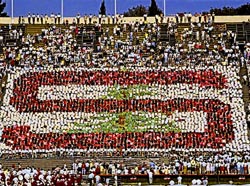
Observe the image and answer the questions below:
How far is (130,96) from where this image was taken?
48.5 meters

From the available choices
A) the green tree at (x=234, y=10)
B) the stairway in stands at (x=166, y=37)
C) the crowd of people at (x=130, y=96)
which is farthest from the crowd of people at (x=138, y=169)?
the green tree at (x=234, y=10)

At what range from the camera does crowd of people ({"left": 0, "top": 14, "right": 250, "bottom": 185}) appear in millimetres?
43625

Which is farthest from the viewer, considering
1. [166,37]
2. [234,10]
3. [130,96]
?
[234,10]

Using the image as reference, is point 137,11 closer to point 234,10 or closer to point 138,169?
point 234,10

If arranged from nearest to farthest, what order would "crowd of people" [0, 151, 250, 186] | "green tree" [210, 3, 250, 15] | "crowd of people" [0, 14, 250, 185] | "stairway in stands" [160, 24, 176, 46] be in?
"crowd of people" [0, 151, 250, 186]
"crowd of people" [0, 14, 250, 185]
"stairway in stands" [160, 24, 176, 46]
"green tree" [210, 3, 250, 15]

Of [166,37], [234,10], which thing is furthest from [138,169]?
[234,10]

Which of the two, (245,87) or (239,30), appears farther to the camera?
(239,30)

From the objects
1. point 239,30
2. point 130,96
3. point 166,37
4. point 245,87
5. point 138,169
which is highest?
point 239,30

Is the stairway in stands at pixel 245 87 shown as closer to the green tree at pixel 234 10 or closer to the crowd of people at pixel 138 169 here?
the crowd of people at pixel 138 169

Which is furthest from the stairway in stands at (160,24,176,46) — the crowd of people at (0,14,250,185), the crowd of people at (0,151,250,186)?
the crowd of people at (0,151,250,186)

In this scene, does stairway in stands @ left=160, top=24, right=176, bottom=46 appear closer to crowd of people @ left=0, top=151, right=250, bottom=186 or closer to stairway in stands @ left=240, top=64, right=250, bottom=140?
stairway in stands @ left=240, top=64, right=250, bottom=140

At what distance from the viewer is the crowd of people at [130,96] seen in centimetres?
4362

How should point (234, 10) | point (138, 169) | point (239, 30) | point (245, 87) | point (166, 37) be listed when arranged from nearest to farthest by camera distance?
point (138, 169) → point (245, 87) → point (166, 37) → point (239, 30) → point (234, 10)

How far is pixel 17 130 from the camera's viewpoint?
4531cm
